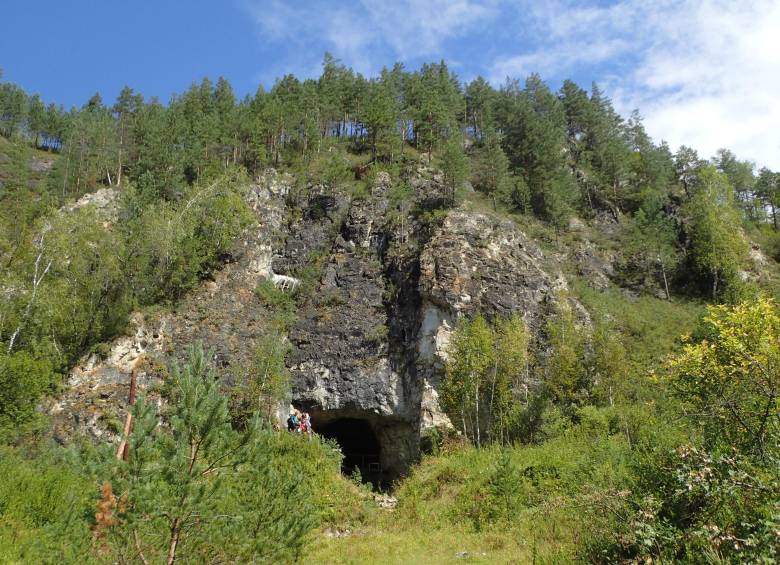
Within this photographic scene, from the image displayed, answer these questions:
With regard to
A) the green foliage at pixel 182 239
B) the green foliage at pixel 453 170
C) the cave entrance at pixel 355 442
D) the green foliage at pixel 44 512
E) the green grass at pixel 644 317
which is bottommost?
the cave entrance at pixel 355 442

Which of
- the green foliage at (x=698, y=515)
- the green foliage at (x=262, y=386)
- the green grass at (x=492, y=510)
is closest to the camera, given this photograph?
the green foliage at (x=698, y=515)

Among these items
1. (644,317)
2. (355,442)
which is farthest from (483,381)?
(644,317)

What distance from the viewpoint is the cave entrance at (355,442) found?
101 ft

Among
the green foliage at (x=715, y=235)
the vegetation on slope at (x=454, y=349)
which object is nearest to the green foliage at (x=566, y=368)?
the vegetation on slope at (x=454, y=349)

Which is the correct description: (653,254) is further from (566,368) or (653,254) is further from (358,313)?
(358,313)

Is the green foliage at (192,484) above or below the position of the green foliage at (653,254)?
below

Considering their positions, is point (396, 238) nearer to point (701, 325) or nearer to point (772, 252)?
point (701, 325)

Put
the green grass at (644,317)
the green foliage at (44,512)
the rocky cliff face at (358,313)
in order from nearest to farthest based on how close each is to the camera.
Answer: the green foliage at (44,512), the rocky cliff face at (358,313), the green grass at (644,317)

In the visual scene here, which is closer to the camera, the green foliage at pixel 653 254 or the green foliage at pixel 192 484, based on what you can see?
the green foliage at pixel 192 484

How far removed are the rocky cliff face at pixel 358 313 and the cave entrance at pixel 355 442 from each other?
91mm

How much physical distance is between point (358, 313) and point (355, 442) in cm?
869

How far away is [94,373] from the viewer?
78.8 ft

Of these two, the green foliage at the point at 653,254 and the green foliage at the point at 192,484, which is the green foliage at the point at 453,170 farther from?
the green foliage at the point at 192,484

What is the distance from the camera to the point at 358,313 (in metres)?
30.3
